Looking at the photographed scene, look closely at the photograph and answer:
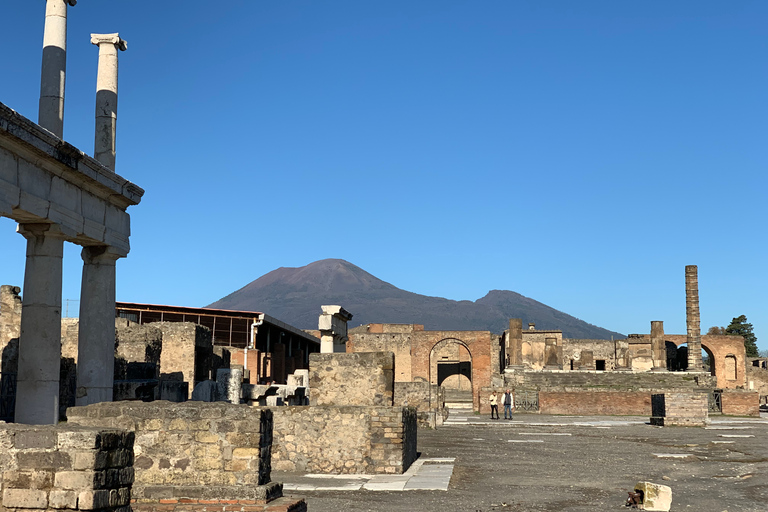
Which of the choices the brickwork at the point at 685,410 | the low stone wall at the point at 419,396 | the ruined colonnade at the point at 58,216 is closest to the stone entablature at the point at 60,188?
the ruined colonnade at the point at 58,216

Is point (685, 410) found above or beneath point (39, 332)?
beneath

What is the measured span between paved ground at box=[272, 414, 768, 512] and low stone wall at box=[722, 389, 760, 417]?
504 inches

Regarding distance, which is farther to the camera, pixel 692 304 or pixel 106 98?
pixel 692 304

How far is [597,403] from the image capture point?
32.0 m

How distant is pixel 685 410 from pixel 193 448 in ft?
69.4

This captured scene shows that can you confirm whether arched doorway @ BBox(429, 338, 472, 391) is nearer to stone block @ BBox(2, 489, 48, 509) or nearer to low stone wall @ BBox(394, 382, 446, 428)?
low stone wall @ BBox(394, 382, 446, 428)

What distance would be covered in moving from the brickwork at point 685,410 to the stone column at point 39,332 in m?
18.9

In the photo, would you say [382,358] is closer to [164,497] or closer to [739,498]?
[739,498]

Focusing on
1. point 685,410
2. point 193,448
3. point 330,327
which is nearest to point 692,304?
Answer: point 685,410

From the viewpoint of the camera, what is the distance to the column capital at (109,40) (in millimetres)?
14117

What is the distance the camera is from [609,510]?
28.6 ft

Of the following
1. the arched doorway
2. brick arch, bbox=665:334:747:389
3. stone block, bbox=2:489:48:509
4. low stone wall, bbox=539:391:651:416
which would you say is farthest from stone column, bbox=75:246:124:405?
brick arch, bbox=665:334:747:389

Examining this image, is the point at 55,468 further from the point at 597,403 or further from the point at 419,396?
the point at 597,403

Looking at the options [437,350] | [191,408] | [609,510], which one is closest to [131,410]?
[191,408]
